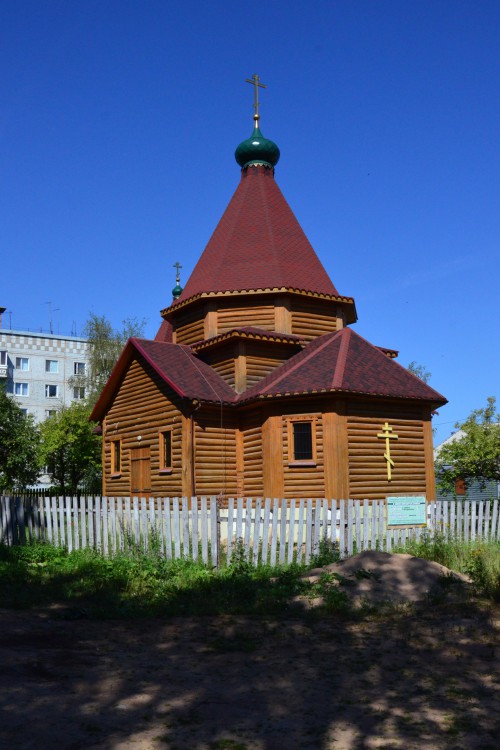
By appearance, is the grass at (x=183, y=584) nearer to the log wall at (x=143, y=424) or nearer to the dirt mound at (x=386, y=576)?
the dirt mound at (x=386, y=576)

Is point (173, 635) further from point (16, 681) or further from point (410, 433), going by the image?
point (410, 433)

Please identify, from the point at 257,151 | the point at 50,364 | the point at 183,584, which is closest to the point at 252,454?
the point at 183,584

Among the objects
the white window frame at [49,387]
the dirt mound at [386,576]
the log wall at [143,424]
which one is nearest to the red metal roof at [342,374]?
the log wall at [143,424]

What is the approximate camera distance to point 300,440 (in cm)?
1941

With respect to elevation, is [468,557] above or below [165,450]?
below

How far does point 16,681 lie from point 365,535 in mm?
8215

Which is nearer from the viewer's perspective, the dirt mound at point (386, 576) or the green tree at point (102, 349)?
the dirt mound at point (386, 576)

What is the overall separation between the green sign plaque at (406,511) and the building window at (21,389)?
4944cm

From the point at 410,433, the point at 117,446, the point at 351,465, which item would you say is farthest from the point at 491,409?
the point at 117,446

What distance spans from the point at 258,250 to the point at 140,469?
8.35 meters

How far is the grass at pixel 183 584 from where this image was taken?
9.91m

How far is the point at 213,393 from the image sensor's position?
20609 mm

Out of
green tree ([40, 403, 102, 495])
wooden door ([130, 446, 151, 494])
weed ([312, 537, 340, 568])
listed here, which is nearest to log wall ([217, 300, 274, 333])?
wooden door ([130, 446, 151, 494])

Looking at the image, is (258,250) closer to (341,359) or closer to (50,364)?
(341,359)
